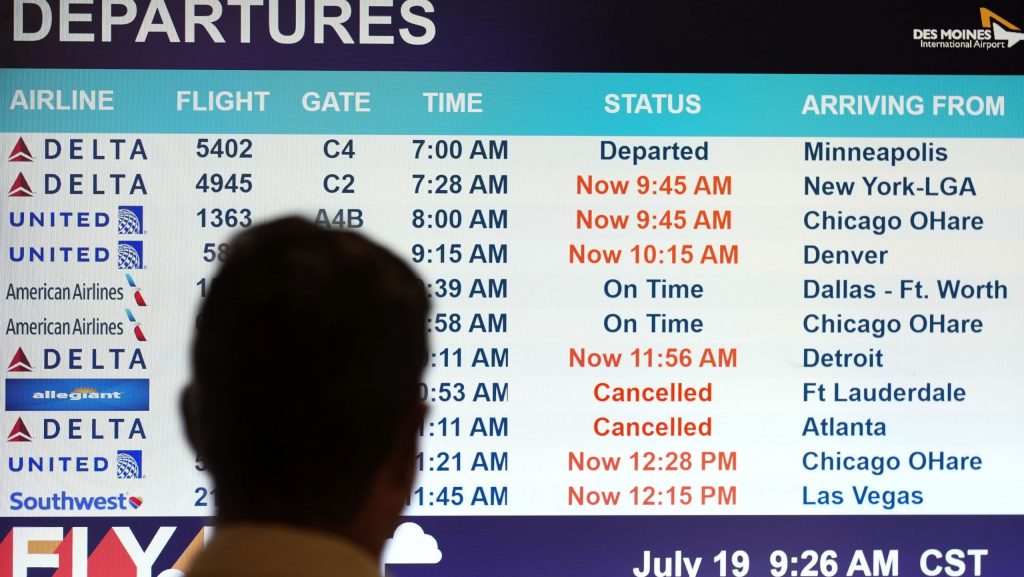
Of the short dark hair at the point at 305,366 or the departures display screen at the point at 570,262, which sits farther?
the departures display screen at the point at 570,262

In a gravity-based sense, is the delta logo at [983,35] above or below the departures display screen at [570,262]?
above

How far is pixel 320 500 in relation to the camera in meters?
0.74

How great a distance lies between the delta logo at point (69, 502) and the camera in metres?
2.18

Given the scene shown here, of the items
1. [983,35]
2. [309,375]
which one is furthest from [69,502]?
[983,35]

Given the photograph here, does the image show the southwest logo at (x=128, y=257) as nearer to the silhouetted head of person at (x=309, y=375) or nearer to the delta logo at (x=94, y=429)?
the delta logo at (x=94, y=429)

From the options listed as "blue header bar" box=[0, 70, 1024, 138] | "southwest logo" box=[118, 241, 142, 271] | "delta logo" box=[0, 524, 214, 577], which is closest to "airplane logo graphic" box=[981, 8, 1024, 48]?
"blue header bar" box=[0, 70, 1024, 138]

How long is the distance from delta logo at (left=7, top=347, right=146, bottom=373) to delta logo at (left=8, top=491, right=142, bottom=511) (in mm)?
262

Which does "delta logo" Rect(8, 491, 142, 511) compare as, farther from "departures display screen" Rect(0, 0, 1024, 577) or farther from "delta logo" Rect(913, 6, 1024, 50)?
"delta logo" Rect(913, 6, 1024, 50)

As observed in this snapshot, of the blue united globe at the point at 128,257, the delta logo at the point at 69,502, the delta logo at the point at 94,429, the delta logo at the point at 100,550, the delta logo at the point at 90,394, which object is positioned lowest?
the delta logo at the point at 100,550

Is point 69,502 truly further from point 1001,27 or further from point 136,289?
point 1001,27

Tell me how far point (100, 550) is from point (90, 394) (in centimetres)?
32

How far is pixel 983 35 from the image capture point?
2.25 metres

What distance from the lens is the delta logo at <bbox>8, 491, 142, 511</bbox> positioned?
85.9 inches

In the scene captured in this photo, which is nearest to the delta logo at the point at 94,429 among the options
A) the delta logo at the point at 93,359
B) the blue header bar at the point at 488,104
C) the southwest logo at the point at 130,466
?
the southwest logo at the point at 130,466
